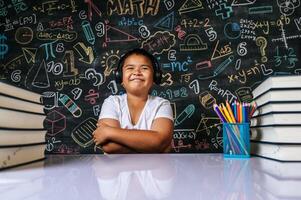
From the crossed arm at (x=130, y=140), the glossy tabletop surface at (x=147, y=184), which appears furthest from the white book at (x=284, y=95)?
the crossed arm at (x=130, y=140)

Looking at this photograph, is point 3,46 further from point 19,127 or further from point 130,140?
point 19,127

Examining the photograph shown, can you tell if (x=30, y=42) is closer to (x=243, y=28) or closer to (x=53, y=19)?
(x=53, y=19)

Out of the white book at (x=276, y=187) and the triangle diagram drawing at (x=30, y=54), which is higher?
the triangle diagram drawing at (x=30, y=54)

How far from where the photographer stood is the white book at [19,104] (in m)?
0.64

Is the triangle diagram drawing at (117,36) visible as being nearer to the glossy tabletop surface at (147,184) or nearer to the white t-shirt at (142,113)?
the white t-shirt at (142,113)

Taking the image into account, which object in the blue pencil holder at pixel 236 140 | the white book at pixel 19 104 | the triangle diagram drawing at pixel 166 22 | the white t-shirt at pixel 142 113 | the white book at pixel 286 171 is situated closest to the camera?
the white book at pixel 286 171

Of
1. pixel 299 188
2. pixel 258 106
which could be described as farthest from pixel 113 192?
pixel 258 106

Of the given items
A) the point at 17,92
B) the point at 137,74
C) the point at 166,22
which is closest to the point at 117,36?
the point at 166,22

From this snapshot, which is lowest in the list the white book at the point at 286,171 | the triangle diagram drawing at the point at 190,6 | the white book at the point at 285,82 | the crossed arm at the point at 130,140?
the crossed arm at the point at 130,140

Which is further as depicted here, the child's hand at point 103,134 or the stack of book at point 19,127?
the child's hand at point 103,134

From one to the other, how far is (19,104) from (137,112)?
3.44 ft

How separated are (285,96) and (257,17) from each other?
1.62 meters

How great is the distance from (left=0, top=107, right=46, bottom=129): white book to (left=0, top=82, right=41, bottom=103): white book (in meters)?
0.04

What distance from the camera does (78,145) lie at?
224cm
